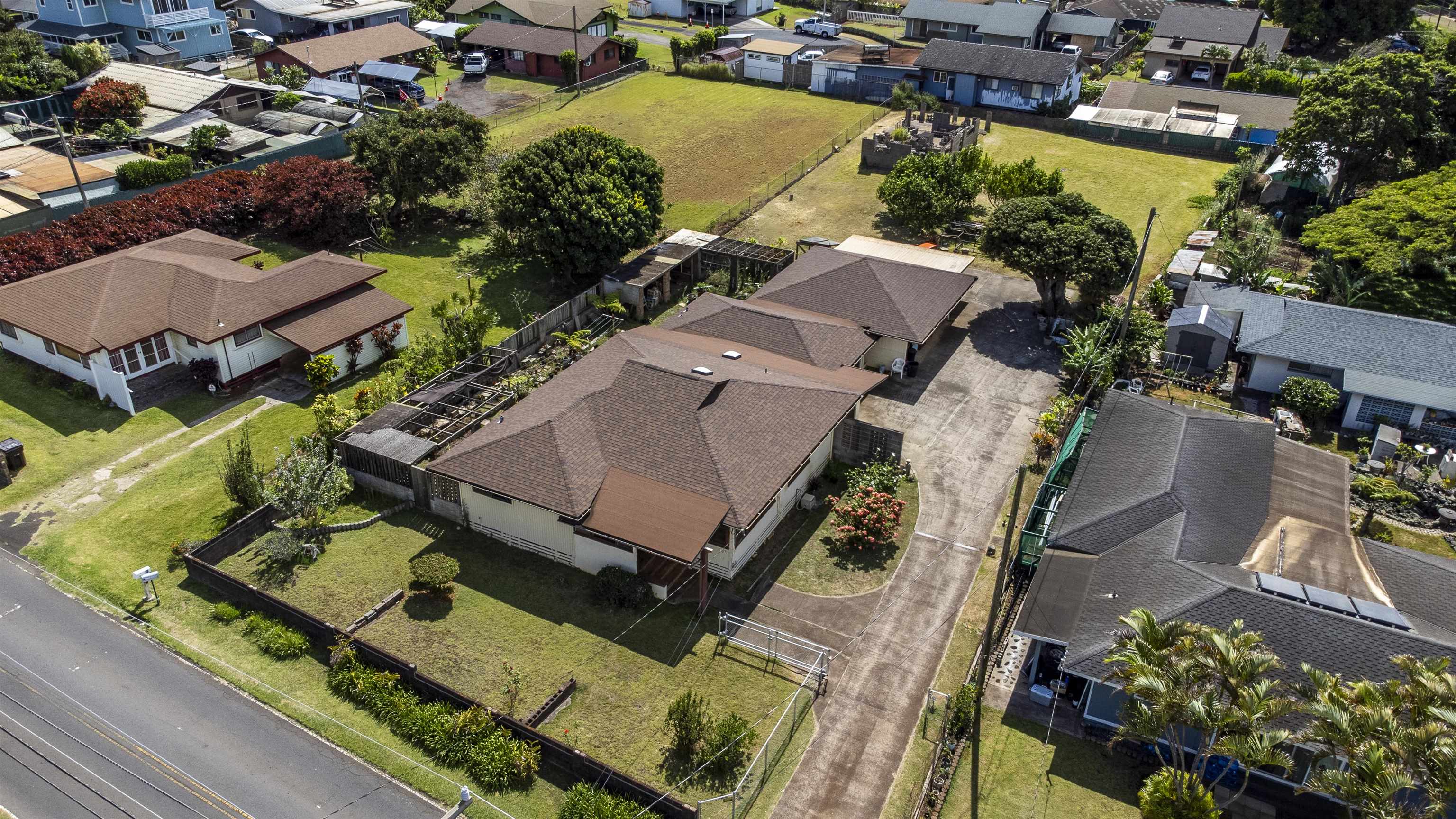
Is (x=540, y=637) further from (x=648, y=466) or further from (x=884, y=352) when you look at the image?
(x=884, y=352)

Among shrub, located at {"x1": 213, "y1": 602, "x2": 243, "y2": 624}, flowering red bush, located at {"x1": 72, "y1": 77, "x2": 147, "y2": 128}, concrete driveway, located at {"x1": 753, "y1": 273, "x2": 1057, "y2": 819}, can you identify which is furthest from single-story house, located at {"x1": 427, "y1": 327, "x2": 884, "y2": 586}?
flowering red bush, located at {"x1": 72, "y1": 77, "x2": 147, "y2": 128}

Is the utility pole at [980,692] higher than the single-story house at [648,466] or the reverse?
the reverse

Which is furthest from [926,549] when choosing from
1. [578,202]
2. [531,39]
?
[531,39]

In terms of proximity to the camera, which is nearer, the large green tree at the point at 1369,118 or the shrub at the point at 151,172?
the large green tree at the point at 1369,118

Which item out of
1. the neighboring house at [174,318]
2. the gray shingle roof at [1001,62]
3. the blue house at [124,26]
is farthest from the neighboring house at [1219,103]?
the blue house at [124,26]

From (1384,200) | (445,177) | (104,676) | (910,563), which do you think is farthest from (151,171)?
(1384,200)

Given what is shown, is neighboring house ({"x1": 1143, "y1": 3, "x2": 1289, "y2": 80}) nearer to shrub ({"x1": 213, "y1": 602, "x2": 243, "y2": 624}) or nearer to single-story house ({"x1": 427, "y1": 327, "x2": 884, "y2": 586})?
single-story house ({"x1": 427, "y1": 327, "x2": 884, "y2": 586})

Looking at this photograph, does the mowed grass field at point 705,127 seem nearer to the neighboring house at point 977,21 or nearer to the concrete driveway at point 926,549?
the concrete driveway at point 926,549
